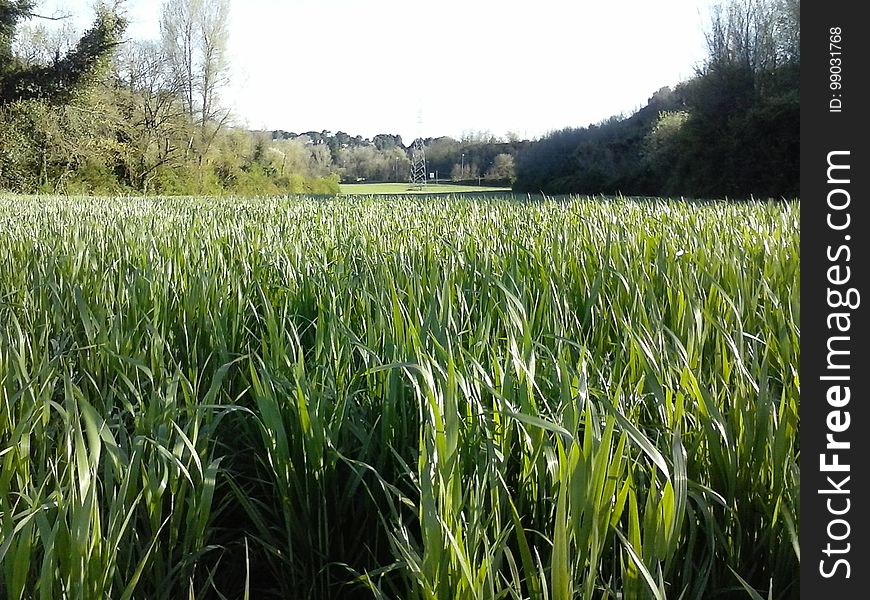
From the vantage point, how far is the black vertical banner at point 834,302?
0.69m

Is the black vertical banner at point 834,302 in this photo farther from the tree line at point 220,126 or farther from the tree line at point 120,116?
the tree line at point 120,116

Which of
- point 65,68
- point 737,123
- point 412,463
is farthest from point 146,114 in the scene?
point 412,463

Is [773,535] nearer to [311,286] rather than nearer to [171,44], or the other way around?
[311,286]

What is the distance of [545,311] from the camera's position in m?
1.36

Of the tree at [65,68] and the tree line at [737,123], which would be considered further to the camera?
the tree at [65,68]

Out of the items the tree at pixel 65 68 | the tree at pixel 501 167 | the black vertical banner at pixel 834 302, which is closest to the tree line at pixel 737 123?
the black vertical banner at pixel 834 302

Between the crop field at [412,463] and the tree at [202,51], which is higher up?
the tree at [202,51]

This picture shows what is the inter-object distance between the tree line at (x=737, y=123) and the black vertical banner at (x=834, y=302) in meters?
13.4

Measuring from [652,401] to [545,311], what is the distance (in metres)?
0.36

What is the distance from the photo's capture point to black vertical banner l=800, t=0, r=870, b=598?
2.27 ft

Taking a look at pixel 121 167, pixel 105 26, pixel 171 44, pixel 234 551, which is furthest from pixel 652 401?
pixel 171 44

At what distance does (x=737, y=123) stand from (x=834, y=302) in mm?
15636

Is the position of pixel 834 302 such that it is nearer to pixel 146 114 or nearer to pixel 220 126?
pixel 146 114

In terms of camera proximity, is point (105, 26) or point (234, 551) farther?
point (105, 26)
